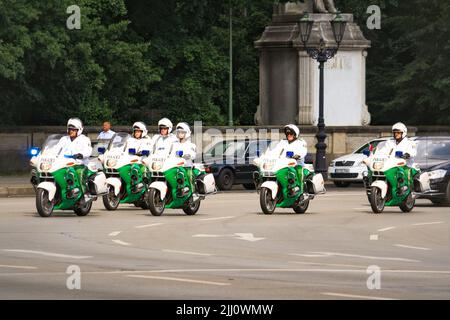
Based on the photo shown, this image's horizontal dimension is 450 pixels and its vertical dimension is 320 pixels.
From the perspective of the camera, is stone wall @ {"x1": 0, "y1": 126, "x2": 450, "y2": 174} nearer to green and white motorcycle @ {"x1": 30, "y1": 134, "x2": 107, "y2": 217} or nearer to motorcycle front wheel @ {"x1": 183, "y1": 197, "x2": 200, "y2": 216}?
motorcycle front wheel @ {"x1": 183, "y1": 197, "x2": 200, "y2": 216}

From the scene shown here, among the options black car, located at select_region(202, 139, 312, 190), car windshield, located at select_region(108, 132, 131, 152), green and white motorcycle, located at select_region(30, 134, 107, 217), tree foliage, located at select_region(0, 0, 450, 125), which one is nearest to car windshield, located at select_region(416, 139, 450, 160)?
black car, located at select_region(202, 139, 312, 190)

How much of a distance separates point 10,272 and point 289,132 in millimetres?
13585

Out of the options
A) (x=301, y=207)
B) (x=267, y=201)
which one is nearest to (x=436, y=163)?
(x=301, y=207)

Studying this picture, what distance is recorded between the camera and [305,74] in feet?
166

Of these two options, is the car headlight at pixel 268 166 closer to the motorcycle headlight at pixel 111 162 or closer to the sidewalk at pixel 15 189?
the motorcycle headlight at pixel 111 162

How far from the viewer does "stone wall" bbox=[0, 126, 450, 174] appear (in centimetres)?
4812

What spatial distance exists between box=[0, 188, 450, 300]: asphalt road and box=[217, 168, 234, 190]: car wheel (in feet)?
31.8

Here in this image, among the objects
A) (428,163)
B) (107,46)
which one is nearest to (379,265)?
(428,163)

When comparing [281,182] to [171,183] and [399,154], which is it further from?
[399,154]

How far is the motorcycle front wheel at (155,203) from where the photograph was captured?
94.7 feet

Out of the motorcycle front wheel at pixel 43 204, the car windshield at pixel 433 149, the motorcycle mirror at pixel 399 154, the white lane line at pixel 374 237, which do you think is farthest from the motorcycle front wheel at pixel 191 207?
the car windshield at pixel 433 149

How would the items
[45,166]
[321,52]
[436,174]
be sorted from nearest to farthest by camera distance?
1. [45,166]
2. [436,174]
3. [321,52]

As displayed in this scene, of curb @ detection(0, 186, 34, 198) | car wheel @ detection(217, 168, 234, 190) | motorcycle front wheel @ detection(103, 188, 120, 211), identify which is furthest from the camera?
car wheel @ detection(217, 168, 234, 190)
